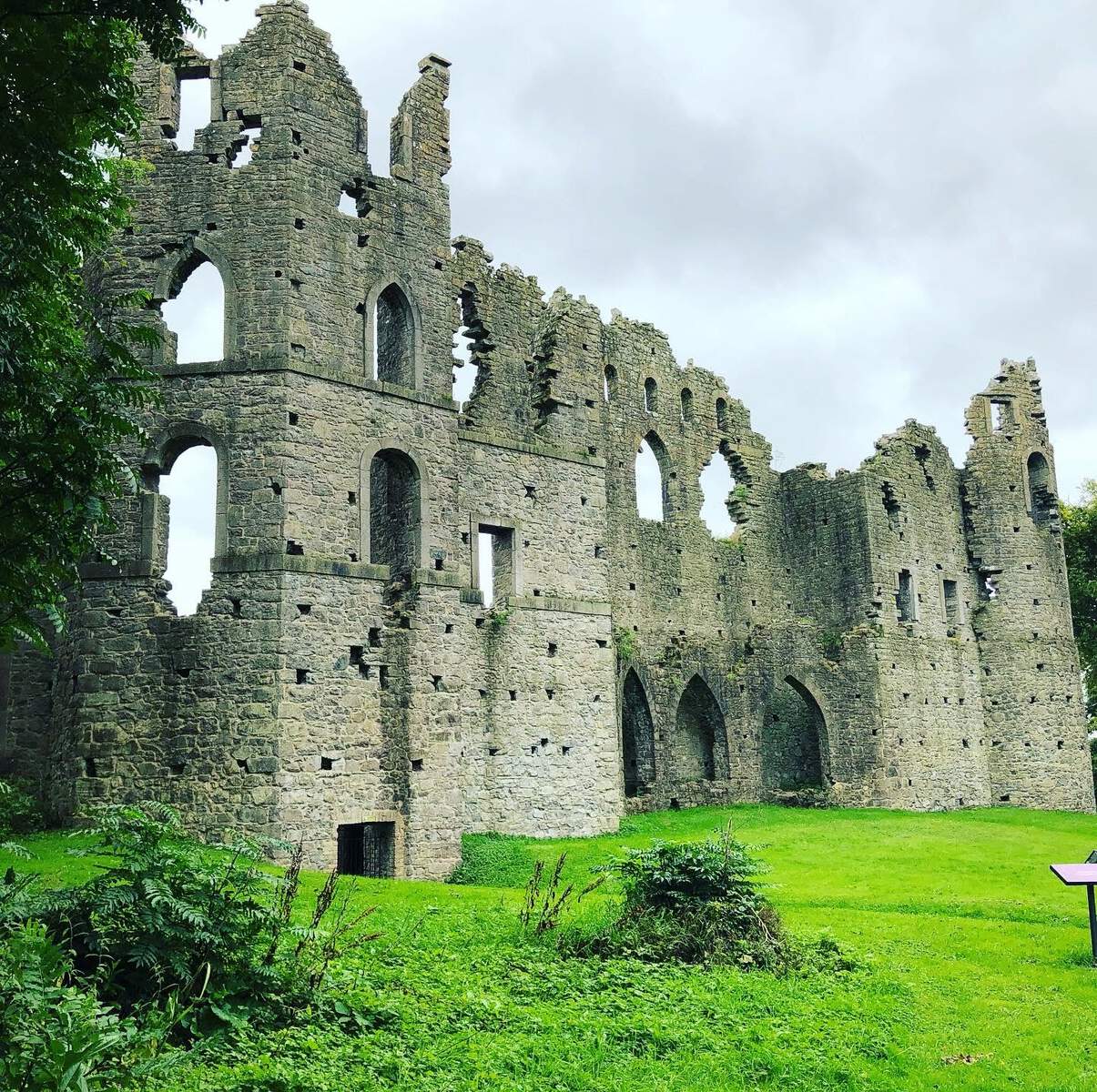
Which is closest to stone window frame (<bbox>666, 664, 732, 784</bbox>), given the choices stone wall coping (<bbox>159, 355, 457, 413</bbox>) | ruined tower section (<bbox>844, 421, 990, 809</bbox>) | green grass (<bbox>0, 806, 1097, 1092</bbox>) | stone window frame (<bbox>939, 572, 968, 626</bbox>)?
ruined tower section (<bbox>844, 421, 990, 809</bbox>)

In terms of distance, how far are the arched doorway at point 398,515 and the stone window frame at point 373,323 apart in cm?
151

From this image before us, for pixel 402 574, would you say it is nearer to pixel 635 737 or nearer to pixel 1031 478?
pixel 635 737

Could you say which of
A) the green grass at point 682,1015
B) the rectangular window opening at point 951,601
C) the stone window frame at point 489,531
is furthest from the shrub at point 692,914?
the rectangular window opening at point 951,601

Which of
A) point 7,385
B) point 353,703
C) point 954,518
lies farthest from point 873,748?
point 7,385

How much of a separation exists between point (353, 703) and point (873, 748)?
18964mm

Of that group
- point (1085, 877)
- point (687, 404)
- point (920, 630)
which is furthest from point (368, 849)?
point (920, 630)

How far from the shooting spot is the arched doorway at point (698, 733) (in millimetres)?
31344

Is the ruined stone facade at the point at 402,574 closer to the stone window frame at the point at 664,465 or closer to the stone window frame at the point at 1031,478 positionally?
the stone window frame at the point at 664,465

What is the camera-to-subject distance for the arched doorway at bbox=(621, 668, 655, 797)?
29109 mm

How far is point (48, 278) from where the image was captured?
8.33 m

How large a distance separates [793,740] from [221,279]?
22.6 m

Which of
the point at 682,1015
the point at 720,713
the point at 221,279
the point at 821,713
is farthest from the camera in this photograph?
the point at 821,713

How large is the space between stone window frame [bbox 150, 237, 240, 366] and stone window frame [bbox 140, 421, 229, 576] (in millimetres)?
1314

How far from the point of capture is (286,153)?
797 inches
